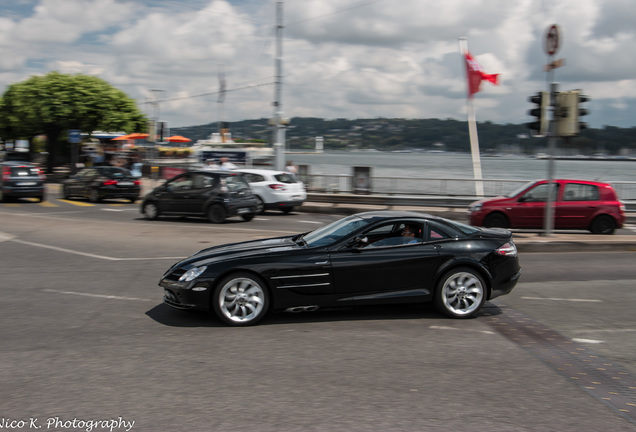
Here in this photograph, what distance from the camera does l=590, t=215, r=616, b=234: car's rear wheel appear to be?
16.1 m

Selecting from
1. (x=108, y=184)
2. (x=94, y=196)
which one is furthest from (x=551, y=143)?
(x=94, y=196)

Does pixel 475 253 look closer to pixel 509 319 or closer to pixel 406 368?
pixel 509 319

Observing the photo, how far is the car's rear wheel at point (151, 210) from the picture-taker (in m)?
19.6

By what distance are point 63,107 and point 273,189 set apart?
26.3 m

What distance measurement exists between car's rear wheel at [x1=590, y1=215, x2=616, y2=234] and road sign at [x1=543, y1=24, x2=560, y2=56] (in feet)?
15.3

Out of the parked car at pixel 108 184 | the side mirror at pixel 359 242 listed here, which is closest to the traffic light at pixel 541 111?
the side mirror at pixel 359 242

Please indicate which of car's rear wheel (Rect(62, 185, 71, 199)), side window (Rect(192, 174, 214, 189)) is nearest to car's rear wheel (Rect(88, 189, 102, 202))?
car's rear wheel (Rect(62, 185, 71, 199))

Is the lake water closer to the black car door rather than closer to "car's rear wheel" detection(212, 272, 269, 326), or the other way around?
the black car door

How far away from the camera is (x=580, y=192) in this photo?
16.1m

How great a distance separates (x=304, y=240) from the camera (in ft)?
25.2

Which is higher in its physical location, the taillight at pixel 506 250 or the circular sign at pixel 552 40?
the circular sign at pixel 552 40

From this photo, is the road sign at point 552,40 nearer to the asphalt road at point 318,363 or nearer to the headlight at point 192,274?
the asphalt road at point 318,363

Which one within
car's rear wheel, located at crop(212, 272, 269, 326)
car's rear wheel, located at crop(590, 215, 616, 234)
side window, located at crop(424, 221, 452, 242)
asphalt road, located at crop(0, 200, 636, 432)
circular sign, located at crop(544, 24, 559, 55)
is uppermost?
circular sign, located at crop(544, 24, 559, 55)

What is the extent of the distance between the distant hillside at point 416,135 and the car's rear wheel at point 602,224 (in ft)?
7.51
